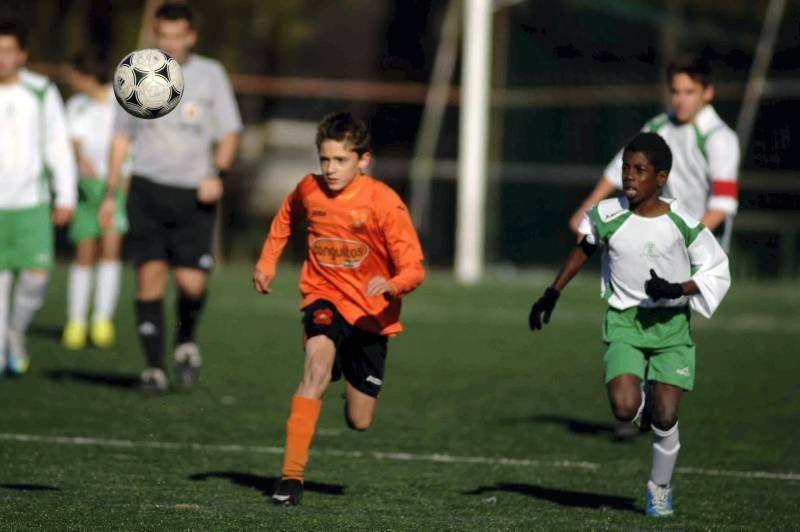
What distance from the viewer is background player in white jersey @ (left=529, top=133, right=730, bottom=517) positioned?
6.73 metres

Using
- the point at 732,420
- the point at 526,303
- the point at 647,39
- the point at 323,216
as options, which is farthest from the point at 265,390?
the point at 647,39

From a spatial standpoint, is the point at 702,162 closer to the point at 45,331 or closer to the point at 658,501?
the point at 658,501

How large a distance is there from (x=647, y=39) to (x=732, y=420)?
15.3 m

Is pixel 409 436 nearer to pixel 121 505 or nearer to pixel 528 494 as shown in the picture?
pixel 528 494

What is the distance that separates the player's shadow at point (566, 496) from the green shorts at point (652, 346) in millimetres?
559

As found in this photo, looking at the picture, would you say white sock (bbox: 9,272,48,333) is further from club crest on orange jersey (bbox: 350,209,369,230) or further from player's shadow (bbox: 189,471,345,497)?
club crest on orange jersey (bbox: 350,209,369,230)

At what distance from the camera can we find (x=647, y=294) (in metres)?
6.63

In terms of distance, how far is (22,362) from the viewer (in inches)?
434

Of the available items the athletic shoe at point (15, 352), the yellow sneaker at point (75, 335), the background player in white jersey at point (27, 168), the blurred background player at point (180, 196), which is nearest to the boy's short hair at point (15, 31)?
the background player in white jersey at point (27, 168)

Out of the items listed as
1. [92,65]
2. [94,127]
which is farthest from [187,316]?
[92,65]

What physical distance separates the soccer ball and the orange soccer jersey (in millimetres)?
990

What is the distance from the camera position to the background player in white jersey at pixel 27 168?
10.3m

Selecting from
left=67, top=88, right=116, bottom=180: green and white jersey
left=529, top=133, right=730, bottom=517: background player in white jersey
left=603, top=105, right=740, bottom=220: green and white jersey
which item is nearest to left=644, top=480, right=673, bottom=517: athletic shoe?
left=529, top=133, right=730, bottom=517: background player in white jersey

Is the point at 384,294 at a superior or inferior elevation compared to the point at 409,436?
superior
